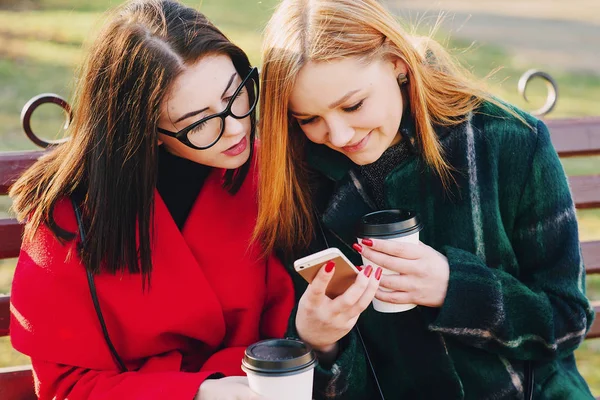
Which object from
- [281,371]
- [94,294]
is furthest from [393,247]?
[94,294]

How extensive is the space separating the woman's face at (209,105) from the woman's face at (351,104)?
0.62ft

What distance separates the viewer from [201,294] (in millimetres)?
2600

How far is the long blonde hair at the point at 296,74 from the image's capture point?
232 cm

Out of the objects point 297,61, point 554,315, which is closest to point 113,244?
point 297,61

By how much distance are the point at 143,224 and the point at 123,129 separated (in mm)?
290

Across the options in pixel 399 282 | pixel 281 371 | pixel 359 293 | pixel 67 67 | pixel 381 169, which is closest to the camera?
pixel 281 371

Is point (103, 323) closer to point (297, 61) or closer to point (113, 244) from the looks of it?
point (113, 244)

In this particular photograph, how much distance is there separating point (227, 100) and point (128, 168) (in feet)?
1.17

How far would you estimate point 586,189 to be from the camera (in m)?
3.23

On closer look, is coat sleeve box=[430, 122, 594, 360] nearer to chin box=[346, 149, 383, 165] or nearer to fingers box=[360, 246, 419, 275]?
fingers box=[360, 246, 419, 275]

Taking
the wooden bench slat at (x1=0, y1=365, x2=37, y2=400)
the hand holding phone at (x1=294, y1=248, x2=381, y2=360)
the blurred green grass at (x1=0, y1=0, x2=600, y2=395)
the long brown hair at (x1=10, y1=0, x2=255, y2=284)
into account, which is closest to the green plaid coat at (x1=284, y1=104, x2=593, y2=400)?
the hand holding phone at (x1=294, y1=248, x2=381, y2=360)

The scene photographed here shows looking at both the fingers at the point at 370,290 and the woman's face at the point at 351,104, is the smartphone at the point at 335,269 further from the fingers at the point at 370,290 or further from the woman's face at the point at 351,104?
the woman's face at the point at 351,104

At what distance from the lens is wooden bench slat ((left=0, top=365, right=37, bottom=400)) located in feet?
9.28

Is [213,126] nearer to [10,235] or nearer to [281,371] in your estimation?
[281,371]
